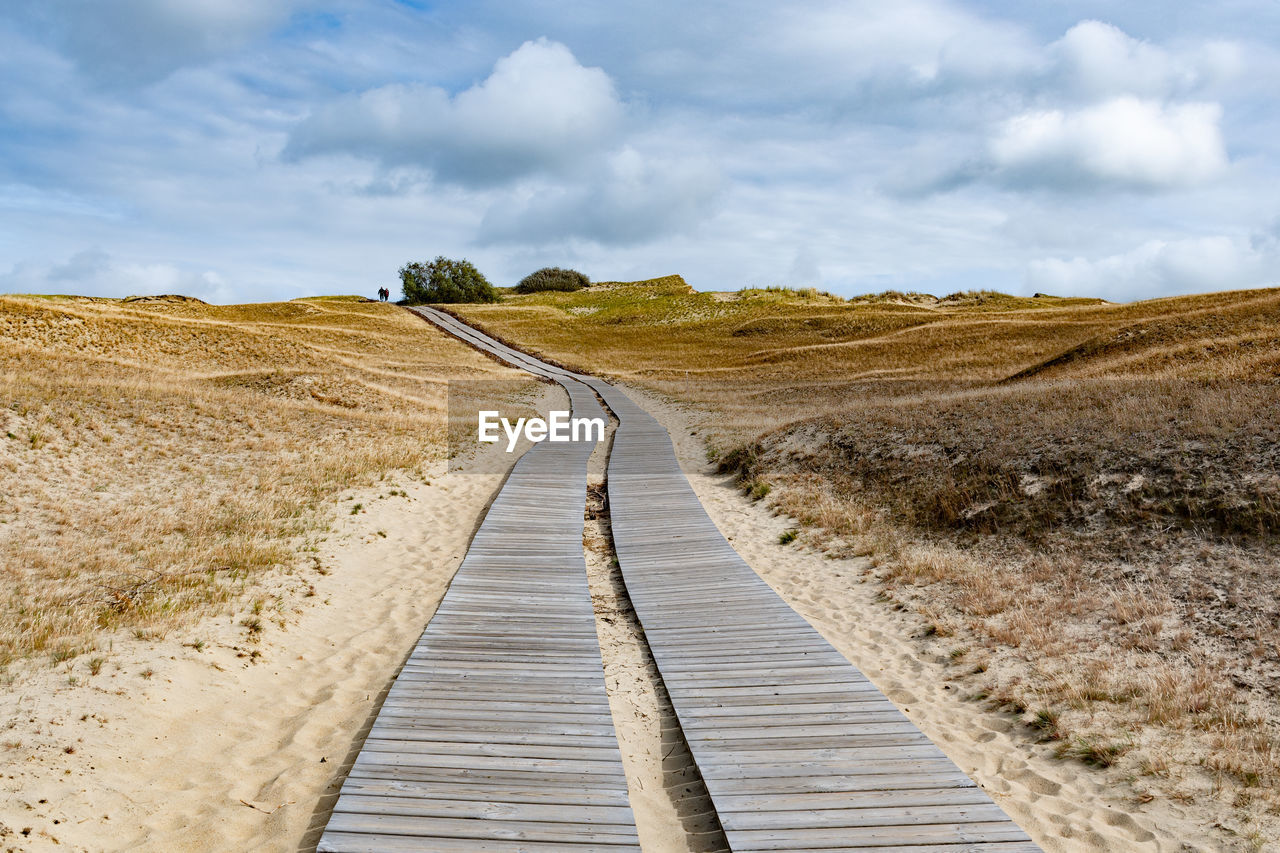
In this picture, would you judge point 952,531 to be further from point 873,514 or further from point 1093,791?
point 1093,791

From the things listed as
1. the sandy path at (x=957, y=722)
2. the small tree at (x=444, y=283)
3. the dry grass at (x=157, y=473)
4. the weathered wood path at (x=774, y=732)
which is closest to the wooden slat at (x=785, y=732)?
the weathered wood path at (x=774, y=732)

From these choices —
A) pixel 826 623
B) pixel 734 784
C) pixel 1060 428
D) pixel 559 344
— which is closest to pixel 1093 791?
pixel 734 784

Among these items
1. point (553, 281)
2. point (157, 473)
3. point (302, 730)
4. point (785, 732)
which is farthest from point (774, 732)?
point (553, 281)

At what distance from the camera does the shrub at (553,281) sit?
107750 mm

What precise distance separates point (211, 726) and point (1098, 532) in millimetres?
10968

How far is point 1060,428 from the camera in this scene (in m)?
13.3

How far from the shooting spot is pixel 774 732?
6086 millimetres

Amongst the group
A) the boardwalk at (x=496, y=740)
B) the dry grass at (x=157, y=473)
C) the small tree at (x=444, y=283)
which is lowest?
the boardwalk at (x=496, y=740)

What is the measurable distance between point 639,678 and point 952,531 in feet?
21.8

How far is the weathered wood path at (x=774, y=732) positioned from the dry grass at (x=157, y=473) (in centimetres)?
370

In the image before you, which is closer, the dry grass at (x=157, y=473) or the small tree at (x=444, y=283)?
Answer: the dry grass at (x=157, y=473)

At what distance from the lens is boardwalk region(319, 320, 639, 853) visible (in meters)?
4.84

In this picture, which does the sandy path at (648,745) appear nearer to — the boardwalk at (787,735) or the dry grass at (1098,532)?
the boardwalk at (787,735)

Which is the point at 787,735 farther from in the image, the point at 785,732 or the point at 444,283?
the point at 444,283
